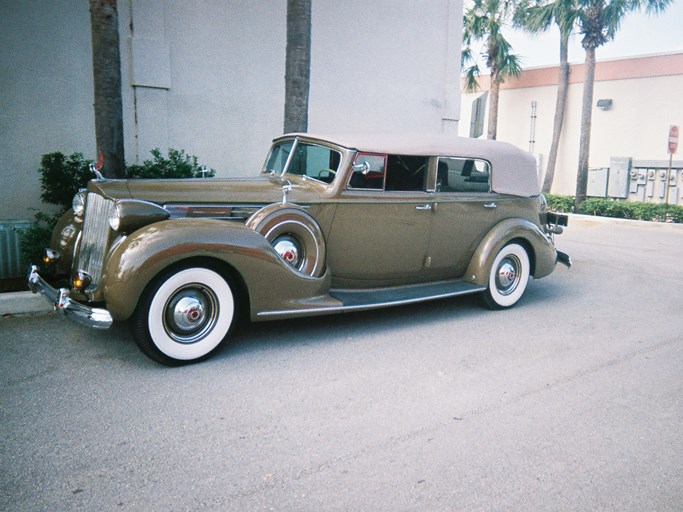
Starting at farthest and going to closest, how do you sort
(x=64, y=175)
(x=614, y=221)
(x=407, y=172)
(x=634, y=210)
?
(x=634, y=210)
(x=614, y=221)
(x=64, y=175)
(x=407, y=172)

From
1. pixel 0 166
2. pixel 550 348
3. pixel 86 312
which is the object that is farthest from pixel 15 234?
pixel 550 348

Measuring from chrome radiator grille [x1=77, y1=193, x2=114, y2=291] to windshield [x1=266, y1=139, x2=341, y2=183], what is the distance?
1775 mm

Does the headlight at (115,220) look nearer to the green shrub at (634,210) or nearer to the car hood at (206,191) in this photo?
the car hood at (206,191)

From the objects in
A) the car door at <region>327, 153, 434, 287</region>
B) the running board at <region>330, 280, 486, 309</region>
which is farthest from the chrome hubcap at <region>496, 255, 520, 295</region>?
the car door at <region>327, 153, 434, 287</region>

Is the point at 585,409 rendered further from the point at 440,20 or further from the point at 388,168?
the point at 440,20

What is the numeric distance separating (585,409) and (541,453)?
718 mm

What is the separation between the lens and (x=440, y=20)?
1140 cm

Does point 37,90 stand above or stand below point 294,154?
above

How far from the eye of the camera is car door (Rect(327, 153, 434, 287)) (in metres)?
4.95

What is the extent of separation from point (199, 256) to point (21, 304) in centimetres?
225

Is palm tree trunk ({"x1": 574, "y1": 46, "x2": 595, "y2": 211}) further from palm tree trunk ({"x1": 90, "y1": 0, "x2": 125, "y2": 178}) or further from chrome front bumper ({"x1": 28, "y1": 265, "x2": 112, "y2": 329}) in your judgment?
chrome front bumper ({"x1": 28, "y1": 265, "x2": 112, "y2": 329})

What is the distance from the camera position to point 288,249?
457cm

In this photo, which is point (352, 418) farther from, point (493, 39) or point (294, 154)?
point (493, 39)

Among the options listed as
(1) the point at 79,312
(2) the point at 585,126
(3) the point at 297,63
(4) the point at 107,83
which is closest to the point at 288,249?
(1) the point at 79,312
